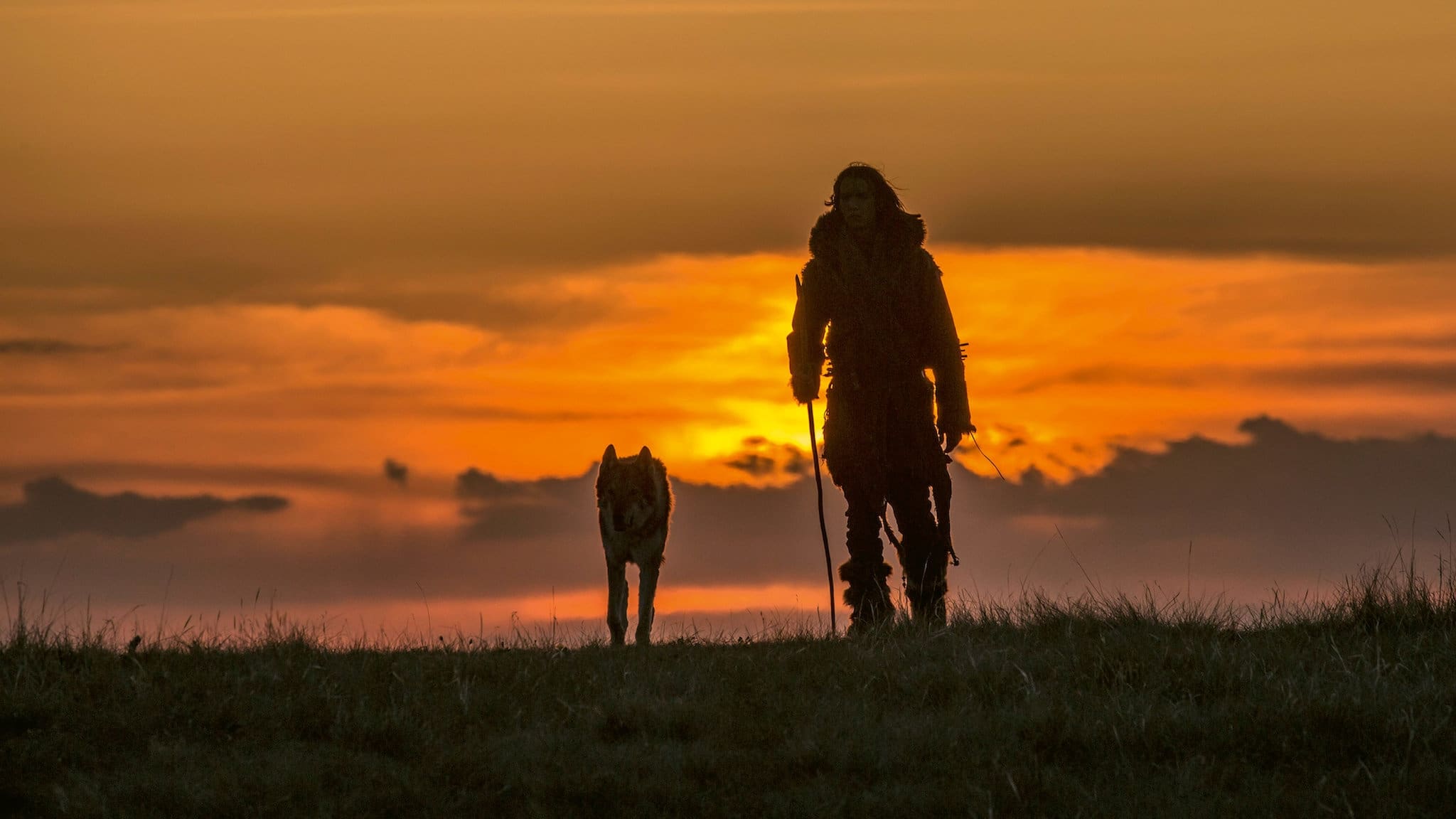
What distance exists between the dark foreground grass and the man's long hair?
3.63 metres

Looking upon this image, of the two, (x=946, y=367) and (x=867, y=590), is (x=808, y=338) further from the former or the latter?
(x=867, y=590)

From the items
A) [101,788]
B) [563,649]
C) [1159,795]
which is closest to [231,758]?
[101,788]

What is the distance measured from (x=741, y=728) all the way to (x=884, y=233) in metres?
5.12

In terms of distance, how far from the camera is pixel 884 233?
12047mm

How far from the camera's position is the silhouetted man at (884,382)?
39.0 ft

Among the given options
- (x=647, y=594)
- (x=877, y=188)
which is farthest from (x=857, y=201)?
(x=647, y=594)

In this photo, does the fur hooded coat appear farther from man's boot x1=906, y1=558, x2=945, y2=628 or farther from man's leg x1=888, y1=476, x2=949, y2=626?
man's boot x1=906, y1=558, x2=945, y2=628

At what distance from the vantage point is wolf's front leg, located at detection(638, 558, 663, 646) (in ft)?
42.2

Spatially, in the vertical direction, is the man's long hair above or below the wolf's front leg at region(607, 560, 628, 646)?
above

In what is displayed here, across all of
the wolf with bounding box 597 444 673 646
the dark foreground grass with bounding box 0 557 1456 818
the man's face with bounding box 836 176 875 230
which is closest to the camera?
the dark foreground grass with bounding box 0 557 1456 818

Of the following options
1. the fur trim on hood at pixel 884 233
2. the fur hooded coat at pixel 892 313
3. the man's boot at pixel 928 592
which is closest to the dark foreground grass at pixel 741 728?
the man's boot at pixel 928 592

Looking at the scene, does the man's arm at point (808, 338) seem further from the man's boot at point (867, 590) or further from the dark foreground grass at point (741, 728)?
the dark foreground grass at point (741, 728)

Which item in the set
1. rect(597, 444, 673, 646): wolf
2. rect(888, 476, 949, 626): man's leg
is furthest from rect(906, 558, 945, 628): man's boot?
rect(597, 444, 673, 646): wolf

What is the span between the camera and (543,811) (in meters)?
7.00
